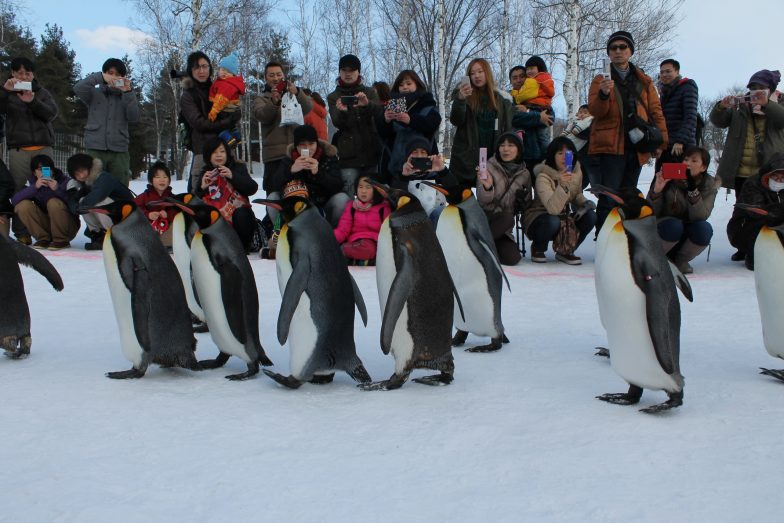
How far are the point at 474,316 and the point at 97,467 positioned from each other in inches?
80.5

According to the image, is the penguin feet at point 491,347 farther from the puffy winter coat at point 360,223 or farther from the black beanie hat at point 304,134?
the black beanie hat at point 304,134

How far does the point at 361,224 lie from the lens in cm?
566

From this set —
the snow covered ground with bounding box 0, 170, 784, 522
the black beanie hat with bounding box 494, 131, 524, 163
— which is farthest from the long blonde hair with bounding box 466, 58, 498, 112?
the snow covered ground with bounding box 0, 170, 784, 522

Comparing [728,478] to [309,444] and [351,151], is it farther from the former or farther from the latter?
[351,151]

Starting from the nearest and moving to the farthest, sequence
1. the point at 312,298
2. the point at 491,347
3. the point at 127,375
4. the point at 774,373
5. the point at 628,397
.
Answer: the point at 628,397 < the point at 312,298 < the point at 127,375 < the point at 774,373 < the point at 491,347

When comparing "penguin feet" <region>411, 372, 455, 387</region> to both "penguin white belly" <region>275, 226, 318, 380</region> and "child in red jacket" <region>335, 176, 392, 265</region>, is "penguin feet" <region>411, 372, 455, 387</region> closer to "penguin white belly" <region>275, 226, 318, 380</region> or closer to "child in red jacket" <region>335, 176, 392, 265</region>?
"penguin white belly" <region>275, 226, 318, 380</region>

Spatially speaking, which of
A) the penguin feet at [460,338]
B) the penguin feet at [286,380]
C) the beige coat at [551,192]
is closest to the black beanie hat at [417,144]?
the beige coat at [551,192]

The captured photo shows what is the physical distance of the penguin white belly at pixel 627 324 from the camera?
2568 millimetres

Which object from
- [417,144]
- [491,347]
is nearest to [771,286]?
[491,347]

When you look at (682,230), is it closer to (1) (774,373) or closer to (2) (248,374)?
(1) (774,373)

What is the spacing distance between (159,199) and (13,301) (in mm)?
2747

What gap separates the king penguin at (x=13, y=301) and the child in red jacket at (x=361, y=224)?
2.70 m

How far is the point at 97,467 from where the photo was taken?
1.97 metres

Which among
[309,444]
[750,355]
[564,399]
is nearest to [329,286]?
[309,444]
